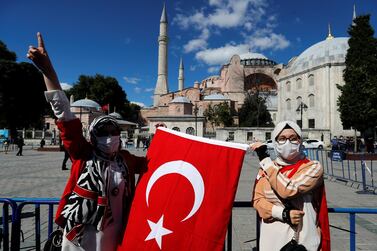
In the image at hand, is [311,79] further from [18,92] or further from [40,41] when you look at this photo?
[40,41]

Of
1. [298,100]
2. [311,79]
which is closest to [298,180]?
[311,79]

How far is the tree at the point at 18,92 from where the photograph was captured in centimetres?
3625

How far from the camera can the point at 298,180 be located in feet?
6.93

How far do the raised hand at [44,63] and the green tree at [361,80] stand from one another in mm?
27242

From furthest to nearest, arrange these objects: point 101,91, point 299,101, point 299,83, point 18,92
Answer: point 101,91 < point 299,83 < point 299,101 < point 18,92

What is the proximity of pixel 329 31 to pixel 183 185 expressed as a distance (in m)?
57.4

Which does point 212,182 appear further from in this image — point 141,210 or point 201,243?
point 141,210

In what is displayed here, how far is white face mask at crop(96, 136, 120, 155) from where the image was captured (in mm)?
2277

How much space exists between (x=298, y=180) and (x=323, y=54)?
47.1 metres

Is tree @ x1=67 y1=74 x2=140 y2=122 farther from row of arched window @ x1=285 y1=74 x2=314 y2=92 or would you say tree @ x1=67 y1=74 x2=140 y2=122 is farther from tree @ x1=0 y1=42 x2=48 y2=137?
row of arched window @ x1=285 y1=74 x2=314 y2=92


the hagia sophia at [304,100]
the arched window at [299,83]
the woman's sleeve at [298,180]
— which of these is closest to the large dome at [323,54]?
the hagia sophia at [304,100]

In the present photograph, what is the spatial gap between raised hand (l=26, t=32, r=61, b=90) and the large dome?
4497 cm

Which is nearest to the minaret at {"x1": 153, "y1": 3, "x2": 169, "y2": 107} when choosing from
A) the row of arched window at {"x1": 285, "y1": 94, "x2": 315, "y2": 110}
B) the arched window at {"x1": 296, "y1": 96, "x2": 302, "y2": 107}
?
the row of arched window at {"x1": 285, "y1": 94, "x2": 315, "y2": 110}

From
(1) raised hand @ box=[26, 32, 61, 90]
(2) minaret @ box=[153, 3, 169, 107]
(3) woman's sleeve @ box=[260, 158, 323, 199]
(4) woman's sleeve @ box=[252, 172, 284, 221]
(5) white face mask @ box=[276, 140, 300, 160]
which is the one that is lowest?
(4) woman's sleeve @ box=[252, 172, 284, 221]
